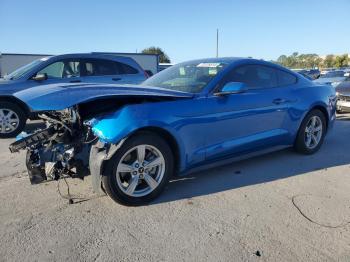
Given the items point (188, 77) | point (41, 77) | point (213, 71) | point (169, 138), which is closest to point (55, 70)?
point (41, 77)

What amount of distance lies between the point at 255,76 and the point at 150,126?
1949mm

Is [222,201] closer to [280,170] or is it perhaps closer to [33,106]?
[280,170]

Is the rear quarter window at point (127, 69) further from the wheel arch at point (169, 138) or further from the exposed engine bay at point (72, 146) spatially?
the wheel arch at point (169, 138)

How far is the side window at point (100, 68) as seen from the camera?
8.60 m

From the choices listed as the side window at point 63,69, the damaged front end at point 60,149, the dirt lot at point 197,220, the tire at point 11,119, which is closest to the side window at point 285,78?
the dirt lot at point 197,220

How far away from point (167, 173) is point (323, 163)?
260 cm

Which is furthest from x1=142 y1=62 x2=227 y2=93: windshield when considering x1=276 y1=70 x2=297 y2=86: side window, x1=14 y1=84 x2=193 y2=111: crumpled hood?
x1=276 y1=70 x2=297 y2=86: side window

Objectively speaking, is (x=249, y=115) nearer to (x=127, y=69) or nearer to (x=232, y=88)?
(x=232, y=88)

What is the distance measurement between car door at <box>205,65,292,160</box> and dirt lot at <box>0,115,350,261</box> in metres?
0.42

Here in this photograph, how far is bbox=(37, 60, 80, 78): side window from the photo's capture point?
8.16 meters

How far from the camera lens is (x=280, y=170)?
4816 mm

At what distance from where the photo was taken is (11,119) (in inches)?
296

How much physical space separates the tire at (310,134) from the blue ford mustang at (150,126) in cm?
67

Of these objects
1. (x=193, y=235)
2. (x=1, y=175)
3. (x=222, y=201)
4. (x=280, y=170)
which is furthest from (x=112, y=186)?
(x=280, y=170)
